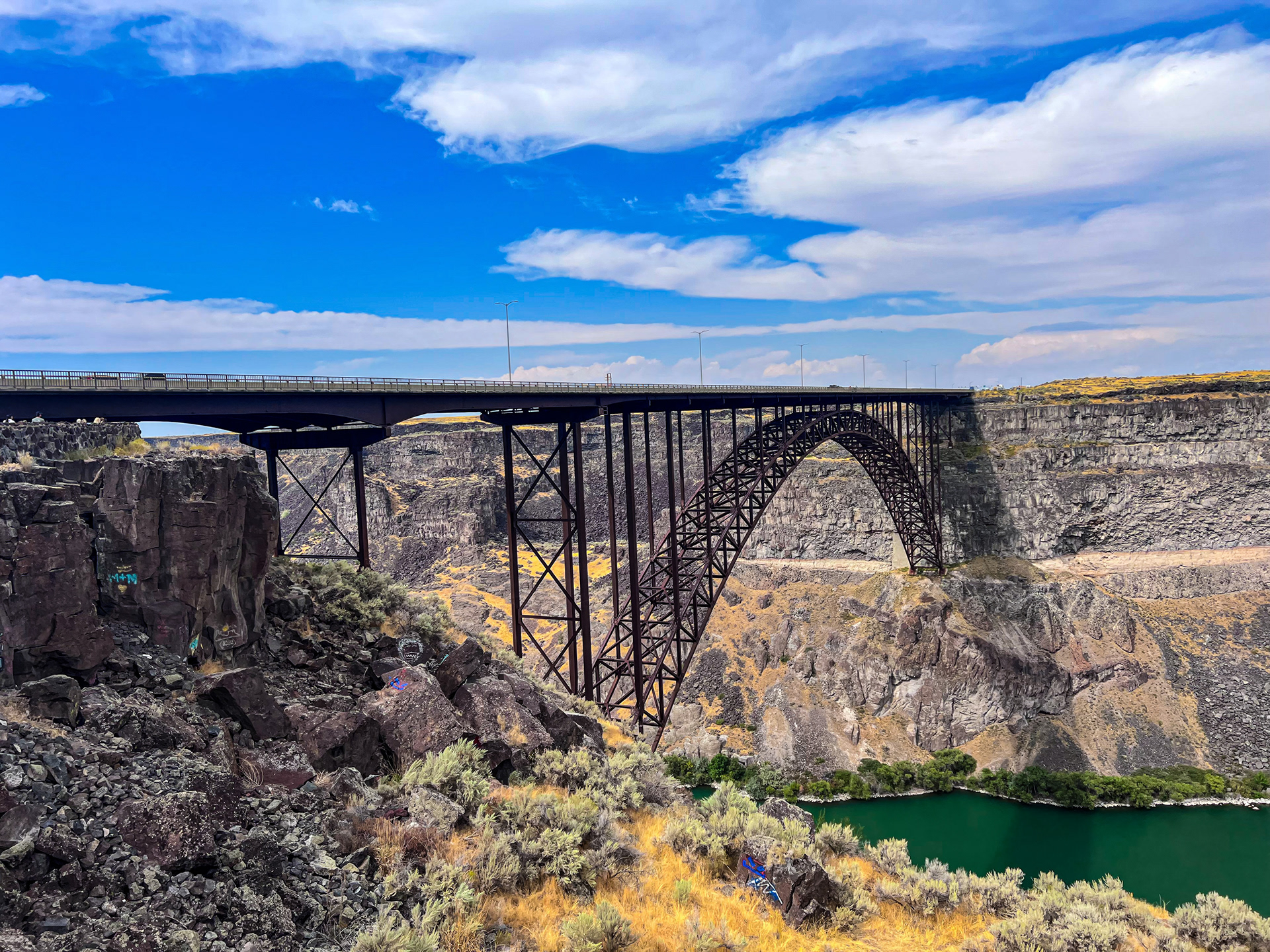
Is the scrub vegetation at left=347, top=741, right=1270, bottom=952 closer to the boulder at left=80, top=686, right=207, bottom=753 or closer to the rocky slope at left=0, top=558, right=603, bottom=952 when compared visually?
the rocky slope at left=0, top=558, right=603, bottom=952

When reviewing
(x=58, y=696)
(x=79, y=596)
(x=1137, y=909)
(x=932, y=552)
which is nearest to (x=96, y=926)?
(x=58, y=696)

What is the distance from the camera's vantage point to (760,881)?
9.86 metres

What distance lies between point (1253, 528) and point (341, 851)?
6339 cm

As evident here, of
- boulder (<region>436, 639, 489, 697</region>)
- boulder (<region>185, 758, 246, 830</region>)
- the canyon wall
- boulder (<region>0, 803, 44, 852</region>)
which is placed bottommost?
boulder (<region>436, 639, 489, 697</region>)

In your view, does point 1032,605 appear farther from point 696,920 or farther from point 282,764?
point 282,764

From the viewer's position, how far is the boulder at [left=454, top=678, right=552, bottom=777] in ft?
A: 36.7

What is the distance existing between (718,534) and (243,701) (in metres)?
21.4

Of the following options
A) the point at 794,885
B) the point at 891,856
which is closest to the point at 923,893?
the point at 891,856

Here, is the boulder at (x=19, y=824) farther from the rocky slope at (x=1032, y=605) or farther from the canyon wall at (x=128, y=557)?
the rocky slope at (x=1032, y=605)

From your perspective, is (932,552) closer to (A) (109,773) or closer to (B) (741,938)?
(B) (741,938)

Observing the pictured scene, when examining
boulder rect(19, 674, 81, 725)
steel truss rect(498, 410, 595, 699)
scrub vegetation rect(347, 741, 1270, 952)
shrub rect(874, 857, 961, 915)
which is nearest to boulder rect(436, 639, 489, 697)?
scrub vegetation rect(347, 741, 1270, 952)

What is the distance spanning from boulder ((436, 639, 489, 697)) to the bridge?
17.4 feet

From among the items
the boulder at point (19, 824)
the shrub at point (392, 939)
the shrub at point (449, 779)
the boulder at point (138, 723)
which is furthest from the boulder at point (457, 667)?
the boulder at point (19, 824)

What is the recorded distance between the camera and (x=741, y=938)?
25.9 feet
